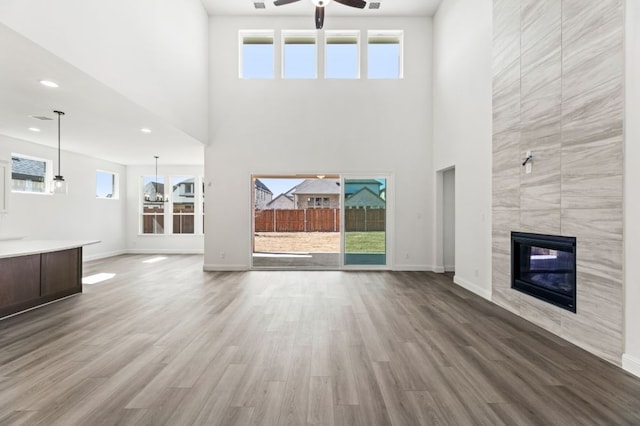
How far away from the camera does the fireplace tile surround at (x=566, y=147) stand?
2.92 m

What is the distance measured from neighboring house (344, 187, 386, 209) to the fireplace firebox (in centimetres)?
353

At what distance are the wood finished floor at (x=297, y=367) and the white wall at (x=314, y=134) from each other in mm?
2757

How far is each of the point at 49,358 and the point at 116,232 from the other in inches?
325

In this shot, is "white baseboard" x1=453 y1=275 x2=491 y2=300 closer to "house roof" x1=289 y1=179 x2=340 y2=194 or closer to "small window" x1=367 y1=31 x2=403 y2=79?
"small window" x1=367 y1=31 x2=403 y2=79

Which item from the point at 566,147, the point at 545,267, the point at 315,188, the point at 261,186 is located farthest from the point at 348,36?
the point at 261,186

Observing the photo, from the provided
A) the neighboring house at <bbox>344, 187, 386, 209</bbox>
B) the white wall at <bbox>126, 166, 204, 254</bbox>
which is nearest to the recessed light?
the neighboring house at <bbox>344, 187, 386, 209</bbox>

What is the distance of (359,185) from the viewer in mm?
7742

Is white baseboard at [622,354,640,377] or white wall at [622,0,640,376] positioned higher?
white wall at [622,0,640,376]

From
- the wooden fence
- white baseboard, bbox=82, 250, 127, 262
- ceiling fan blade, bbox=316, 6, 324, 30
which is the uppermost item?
ceiling fan blade, bbox=316, 6, 324, 30

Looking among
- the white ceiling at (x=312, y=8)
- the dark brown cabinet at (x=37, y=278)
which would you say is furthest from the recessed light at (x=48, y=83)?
the white ceiling at (x=312, y=8)

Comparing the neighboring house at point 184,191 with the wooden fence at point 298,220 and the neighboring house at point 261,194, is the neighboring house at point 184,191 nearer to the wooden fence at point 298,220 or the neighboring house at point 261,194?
the wooden fence at point 298,220

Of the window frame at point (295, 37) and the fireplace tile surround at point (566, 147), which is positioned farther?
the window frame at point (295, 37)

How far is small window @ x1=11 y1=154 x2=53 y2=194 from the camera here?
7121 mm

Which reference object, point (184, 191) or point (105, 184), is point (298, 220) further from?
point (105, 184)
